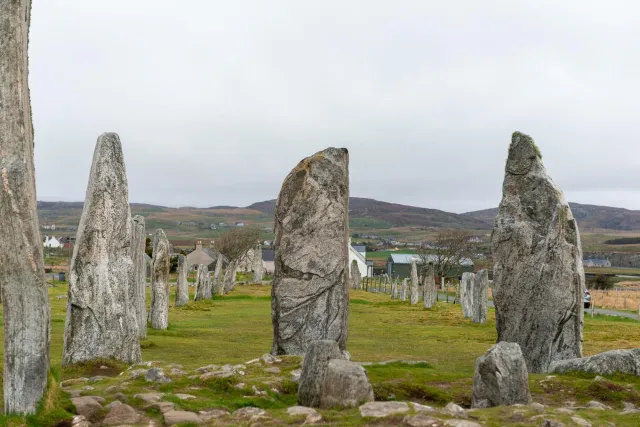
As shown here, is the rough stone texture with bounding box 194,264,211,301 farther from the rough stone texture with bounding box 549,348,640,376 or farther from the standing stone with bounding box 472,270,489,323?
the rough stone texture with bounding box 549,348,640,376

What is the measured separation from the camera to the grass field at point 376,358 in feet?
34.0

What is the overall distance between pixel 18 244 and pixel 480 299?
80.5ft

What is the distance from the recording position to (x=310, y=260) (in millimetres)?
16984

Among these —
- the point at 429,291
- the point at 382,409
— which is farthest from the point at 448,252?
the point at 382,409

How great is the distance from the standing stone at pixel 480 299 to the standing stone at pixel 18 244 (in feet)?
78.3

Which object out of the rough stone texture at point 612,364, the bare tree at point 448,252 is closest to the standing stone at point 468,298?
the rough stone texture at point 612,364

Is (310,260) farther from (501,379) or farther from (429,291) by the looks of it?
(429,291)

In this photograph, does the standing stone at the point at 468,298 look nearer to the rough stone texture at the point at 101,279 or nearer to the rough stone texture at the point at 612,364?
the rough stone texture at the point at 612,364

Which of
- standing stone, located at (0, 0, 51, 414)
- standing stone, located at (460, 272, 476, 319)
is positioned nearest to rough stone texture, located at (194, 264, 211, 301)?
standing stone, located at (460, 272, 476, 319)

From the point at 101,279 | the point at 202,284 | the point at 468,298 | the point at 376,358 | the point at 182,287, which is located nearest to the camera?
the point at 101,279

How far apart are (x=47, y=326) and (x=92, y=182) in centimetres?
670

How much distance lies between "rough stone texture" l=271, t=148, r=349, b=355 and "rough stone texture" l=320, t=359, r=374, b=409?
6.13m

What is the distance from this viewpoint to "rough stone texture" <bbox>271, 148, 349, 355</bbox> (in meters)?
16.9

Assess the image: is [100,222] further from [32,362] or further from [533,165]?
[533,165]
